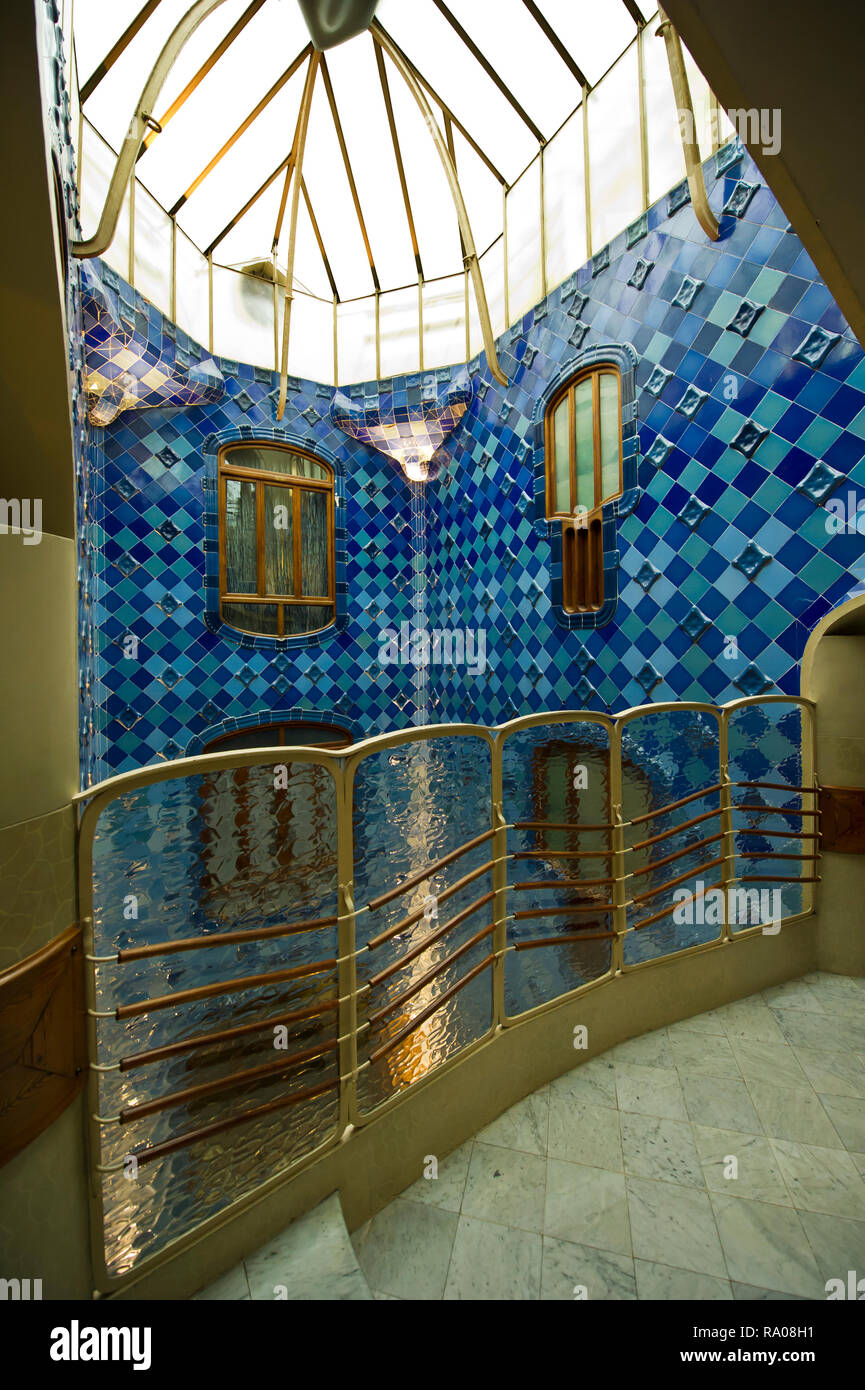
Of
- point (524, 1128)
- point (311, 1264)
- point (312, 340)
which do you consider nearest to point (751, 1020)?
point (524, 1128)

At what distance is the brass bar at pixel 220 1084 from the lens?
1.50 meters

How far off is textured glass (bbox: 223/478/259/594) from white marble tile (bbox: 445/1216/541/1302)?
5.56 metres

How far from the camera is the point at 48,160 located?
139 centimetres

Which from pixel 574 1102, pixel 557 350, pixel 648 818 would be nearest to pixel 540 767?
pixel 648 818

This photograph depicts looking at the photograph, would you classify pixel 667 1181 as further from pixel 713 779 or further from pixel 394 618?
pixel 394 618

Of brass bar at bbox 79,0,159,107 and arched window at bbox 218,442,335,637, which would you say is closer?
brass bar at bbox 79,0,159,107

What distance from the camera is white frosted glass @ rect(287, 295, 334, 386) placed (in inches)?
256

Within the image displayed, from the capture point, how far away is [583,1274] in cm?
171

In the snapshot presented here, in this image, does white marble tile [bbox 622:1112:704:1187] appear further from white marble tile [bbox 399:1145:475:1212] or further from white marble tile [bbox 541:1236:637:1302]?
white marble tile [bbox 399:1145:475:1212]

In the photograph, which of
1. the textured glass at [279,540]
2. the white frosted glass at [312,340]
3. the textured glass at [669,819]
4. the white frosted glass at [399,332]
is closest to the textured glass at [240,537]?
the textured glass at [279,540]

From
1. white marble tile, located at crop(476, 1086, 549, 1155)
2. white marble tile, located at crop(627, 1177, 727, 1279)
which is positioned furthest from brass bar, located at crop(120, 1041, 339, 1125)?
white marble tile, located at crop(627, 1177, 727, 1279)
